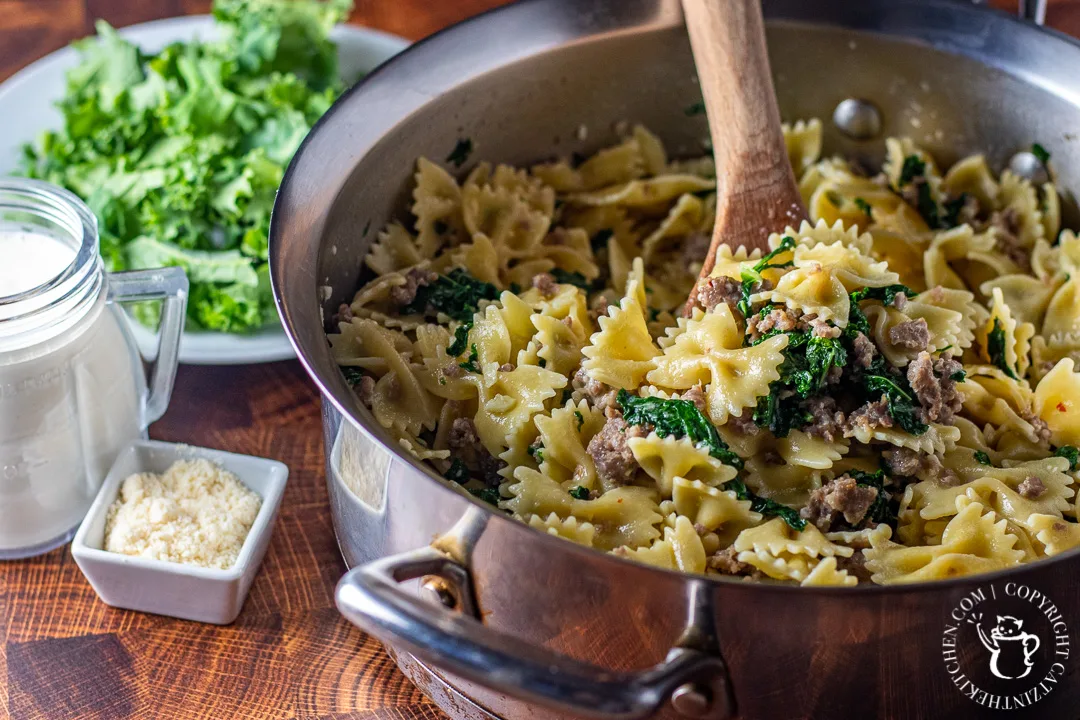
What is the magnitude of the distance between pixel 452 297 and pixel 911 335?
129 cm

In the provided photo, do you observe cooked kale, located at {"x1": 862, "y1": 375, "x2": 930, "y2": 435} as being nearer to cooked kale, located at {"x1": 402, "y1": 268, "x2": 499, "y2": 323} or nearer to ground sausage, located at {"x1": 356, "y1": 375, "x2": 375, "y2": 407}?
cooked kale, located at {"x1": 402, "y1": 268, "x2": 499, "y2": 323}

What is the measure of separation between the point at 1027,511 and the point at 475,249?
172 cm

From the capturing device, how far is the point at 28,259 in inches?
129

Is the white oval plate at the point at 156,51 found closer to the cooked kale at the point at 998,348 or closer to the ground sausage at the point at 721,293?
the ground sausage at the point at 721,293

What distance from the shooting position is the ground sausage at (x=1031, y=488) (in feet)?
9.52

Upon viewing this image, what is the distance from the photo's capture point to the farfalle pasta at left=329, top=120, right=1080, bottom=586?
9.26ft

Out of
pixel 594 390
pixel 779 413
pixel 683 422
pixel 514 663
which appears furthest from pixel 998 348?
pixel 514 663

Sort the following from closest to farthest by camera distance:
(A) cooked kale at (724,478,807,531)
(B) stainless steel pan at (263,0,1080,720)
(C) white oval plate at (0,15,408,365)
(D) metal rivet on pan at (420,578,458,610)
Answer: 1. (B) stainless steel pan at (263,0,1080,720)
2. (D) metal rivet on pan at (420,578,458,610)
3. (A) cooked kale at (724,478,807,531)
4. (C) white oval plate at (0,15,408,365)

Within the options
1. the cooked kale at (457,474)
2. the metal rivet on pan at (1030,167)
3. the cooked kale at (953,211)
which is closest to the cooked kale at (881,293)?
the cooked kale at (953,211)

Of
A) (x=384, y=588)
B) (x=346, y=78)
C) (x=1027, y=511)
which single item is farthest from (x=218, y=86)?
(x=1027, y=511)

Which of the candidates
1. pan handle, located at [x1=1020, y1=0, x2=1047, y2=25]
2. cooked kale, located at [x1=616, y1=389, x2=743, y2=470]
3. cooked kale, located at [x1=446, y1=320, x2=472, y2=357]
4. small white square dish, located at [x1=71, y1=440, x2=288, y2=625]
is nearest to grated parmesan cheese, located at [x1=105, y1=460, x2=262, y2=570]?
small white square dish, located at [x1=71, y1=440, x2=288, y2=625]

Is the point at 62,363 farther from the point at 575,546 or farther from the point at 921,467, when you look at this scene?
the point at 921,467

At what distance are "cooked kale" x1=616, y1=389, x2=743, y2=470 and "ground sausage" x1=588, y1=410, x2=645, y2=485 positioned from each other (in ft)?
0.15

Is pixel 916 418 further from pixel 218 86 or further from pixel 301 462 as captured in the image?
pixel 218 86
